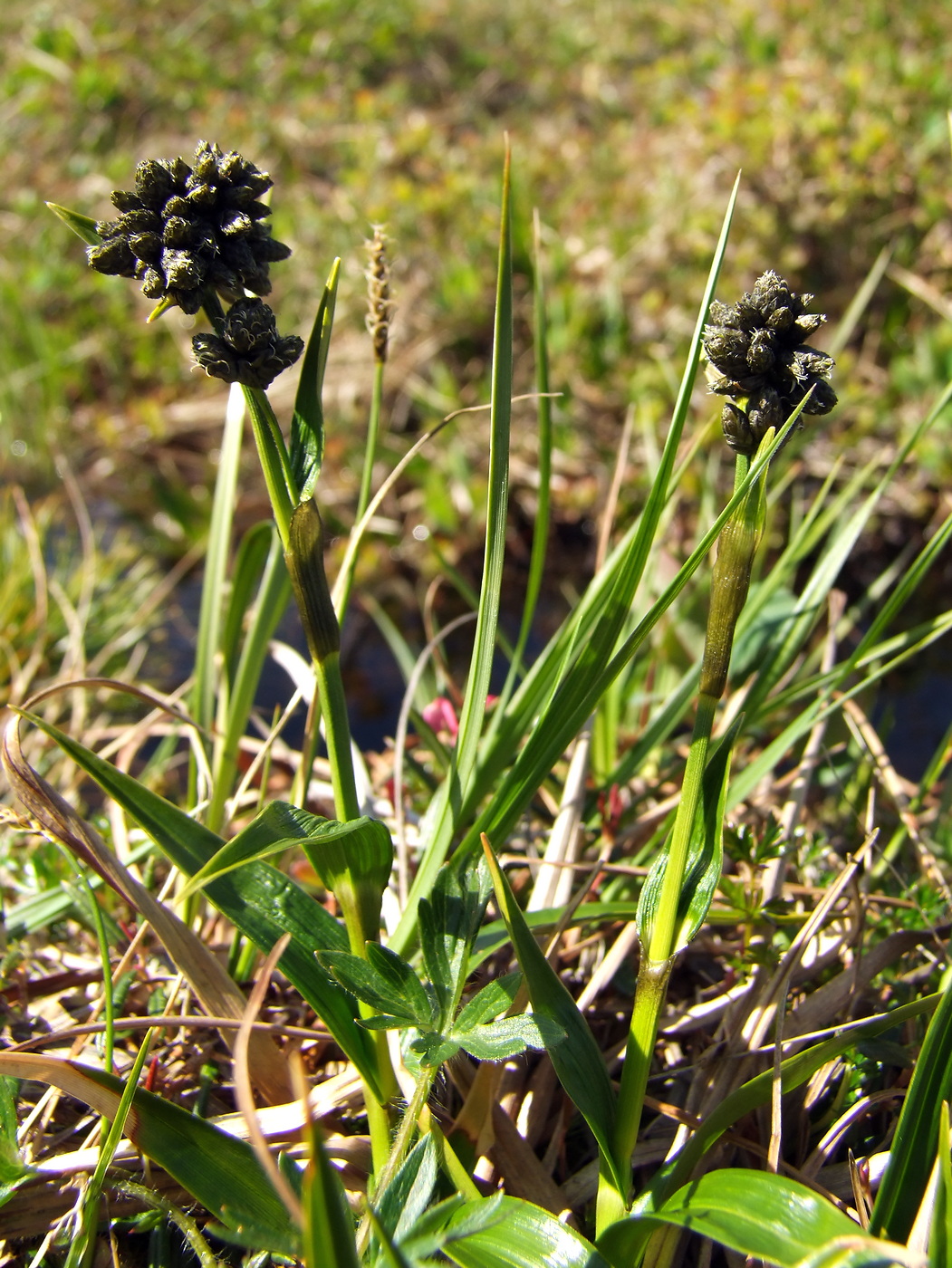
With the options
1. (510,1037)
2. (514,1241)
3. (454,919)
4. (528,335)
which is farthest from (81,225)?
(528,335)

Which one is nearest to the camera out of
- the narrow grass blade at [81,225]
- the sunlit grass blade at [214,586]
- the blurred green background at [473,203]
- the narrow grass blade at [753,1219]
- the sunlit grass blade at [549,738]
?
the narrow grass blade at [753,1219]

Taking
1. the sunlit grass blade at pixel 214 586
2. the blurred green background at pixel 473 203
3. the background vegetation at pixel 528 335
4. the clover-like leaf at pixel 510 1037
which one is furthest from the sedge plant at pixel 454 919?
the blurred green background at pixel 473 203

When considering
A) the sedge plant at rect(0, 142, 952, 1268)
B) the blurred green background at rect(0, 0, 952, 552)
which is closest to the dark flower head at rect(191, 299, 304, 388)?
the sedge plant at rect(0, 142, 952, 1268)

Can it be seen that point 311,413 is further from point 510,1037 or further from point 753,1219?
point 753,1219

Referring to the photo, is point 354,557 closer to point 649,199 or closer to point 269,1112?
point 269,1112

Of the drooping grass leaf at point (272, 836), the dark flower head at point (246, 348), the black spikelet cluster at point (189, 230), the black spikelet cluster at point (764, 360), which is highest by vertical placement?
the black spikelet cluster at point (189, 230)

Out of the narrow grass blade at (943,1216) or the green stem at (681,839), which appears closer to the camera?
the narrow grass blade at (943,1216)

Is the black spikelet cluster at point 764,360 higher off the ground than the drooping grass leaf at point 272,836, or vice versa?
the black spikelet cluster at point 764,360

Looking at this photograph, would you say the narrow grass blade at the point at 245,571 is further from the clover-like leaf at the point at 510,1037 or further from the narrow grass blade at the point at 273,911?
the clover-like leaf at the point at 510,1037

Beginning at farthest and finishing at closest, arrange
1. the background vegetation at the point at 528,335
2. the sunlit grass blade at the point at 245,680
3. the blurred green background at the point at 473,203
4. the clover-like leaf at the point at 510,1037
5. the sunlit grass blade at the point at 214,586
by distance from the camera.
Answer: the blurred green background at the point at 473,203 < the background vegetation at the point at 528,335 < the sunlit grass blade at the point at 214,586 < the sunlit grass blade at the point at 245,680 < the clover-like leaf at the point at 510,1037
